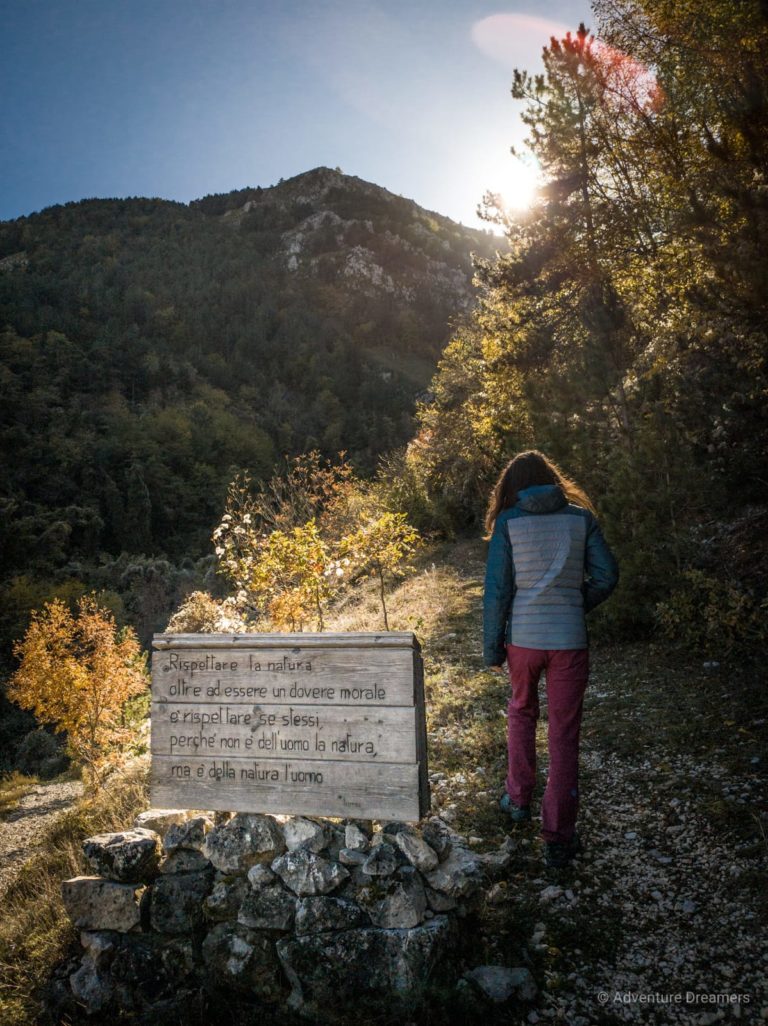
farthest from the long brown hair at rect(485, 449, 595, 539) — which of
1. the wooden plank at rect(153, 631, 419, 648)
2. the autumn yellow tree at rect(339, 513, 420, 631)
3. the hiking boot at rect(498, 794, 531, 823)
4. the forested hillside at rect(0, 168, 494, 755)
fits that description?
the forested hillside at rect(0, 168, 494, 755)

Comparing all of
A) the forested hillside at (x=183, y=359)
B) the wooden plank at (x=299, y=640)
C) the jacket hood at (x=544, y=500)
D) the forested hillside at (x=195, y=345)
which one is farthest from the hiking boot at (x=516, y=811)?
the forested hillside at (x=195, y=345)

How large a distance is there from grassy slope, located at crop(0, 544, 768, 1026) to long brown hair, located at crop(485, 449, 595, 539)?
71.2 inches

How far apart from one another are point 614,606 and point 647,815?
12.0ft

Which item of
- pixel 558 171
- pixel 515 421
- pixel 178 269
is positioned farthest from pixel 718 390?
pixel 178 269

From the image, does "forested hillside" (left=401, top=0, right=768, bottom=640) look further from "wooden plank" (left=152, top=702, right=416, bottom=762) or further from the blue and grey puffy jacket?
"wooden plank" (left=152, top=702, right=416, bottom=762)

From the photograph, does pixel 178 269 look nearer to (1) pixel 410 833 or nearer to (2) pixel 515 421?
(2) pixel 515 421

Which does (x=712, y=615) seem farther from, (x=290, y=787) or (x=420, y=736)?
(x=290, y=787)

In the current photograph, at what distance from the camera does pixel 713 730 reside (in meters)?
4.45

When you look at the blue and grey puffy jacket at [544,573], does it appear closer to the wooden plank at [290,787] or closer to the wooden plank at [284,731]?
the wooden plank at [284,731]

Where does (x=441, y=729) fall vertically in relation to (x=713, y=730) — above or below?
below

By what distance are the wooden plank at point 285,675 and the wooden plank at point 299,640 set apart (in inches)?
0.8

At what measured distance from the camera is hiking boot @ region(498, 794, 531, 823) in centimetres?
352

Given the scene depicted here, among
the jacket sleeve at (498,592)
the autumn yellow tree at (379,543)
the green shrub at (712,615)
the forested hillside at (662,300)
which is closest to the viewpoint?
the jacket sleeve at (498,592)

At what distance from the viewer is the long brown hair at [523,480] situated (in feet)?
10.9
